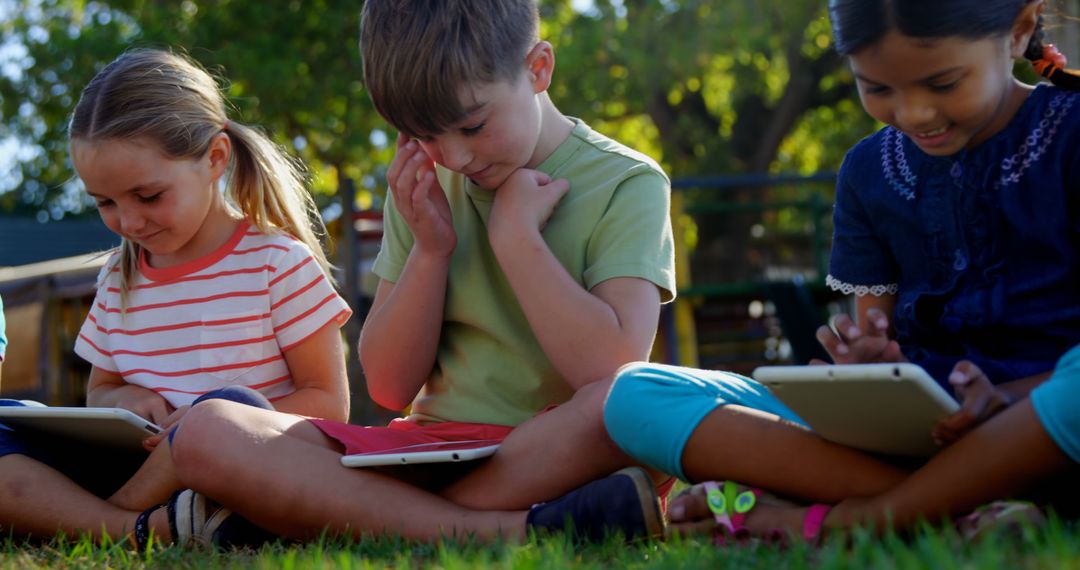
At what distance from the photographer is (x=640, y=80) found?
14.7 metres

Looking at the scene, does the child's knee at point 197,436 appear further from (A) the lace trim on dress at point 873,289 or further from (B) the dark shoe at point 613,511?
(A) the lace trim on dress at point 873,289

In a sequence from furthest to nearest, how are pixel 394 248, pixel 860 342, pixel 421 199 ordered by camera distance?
pixel 394 248 → pixel 421 199 → pixel 860 342

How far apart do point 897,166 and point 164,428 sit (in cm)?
195

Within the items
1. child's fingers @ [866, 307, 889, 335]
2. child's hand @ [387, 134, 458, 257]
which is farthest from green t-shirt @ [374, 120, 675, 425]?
child's fingers @ [866, 307, 889, 335]

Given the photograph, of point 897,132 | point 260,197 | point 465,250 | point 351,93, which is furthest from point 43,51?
point 897,132

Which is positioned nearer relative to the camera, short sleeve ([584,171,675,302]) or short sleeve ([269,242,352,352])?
short sleeve ([584,171,675,302])

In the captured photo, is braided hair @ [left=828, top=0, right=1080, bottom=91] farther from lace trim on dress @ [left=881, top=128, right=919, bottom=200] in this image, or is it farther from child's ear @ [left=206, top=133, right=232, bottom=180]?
child's ear @ [left=206, top=133, right=232, bottom=180]

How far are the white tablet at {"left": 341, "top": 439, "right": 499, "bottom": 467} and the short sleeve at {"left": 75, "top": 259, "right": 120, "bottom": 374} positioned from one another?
1174mm

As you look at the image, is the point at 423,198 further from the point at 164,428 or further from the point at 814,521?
the point at 814,521

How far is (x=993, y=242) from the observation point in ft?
8.38

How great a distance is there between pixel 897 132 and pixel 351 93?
9061 millimetres

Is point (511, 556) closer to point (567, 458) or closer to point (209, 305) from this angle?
point (567, 458)

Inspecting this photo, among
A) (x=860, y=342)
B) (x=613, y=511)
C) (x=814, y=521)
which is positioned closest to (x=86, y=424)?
(x=613, y=511)

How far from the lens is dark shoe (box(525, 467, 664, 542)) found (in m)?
2.43
